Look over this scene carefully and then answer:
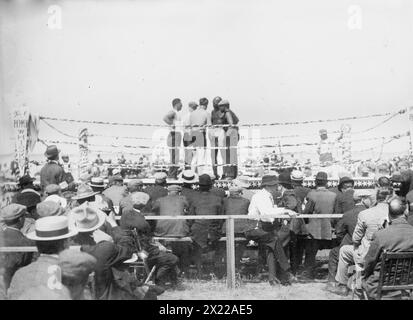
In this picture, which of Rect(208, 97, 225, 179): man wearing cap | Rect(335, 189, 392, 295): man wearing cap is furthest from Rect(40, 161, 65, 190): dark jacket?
Rect(335, 189, 392, 295): man wearing cap

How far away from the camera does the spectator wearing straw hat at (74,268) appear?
3949 mm

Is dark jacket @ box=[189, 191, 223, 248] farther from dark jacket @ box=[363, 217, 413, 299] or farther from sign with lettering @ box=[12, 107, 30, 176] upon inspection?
sign with lettering @ box=[12, 107, 30, 176]

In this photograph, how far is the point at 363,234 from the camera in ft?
19.2

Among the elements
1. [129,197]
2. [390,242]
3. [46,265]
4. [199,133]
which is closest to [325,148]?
[199,133]

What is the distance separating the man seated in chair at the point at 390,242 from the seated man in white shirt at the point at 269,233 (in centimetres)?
191

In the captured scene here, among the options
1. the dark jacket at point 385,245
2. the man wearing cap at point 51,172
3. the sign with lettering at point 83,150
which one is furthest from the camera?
the sign with lettering at point 83,150

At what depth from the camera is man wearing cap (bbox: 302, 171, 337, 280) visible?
7.18 meters

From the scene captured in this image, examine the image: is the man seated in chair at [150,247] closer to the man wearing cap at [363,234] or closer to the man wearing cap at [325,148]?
the man wearing cap at [363,234]

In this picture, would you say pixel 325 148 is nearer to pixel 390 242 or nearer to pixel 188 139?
pixel 188 139

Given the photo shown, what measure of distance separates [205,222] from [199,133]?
129 inches

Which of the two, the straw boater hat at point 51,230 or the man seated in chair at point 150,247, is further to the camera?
the man seated in chair at point 150,247

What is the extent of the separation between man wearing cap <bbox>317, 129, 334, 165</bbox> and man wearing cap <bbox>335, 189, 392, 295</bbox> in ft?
15.9

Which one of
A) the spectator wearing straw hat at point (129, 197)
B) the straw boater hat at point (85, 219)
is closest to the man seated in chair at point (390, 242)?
the straw boater hat at point (85, 219)
